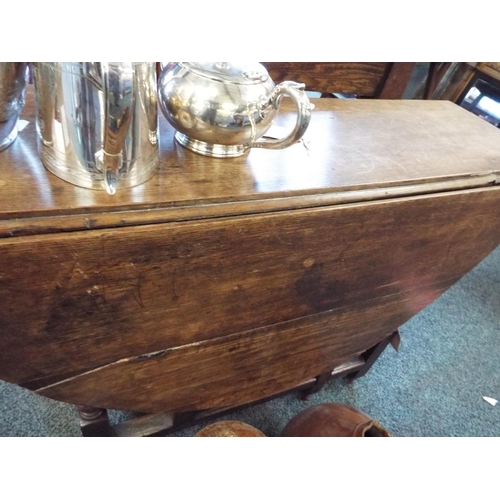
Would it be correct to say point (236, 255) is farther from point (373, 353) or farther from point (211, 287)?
point (373, 353)

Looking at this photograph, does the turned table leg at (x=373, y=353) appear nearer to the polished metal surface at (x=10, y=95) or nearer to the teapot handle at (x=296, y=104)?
the teapot handle at (x=296, y=104)

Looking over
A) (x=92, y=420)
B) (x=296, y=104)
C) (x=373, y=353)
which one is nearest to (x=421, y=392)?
(x=373, y=353)

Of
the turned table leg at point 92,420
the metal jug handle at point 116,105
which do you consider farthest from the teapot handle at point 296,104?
the turned table leg at point 92,420

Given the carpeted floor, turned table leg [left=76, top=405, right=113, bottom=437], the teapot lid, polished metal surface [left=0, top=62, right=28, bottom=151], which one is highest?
the teapot lid

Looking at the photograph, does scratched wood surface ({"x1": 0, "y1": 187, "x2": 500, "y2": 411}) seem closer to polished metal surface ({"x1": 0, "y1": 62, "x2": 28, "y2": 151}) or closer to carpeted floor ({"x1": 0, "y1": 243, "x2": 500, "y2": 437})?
polished metal surface ({"x1": 0, "y1": 62, "x2": 28, "y2": 151})

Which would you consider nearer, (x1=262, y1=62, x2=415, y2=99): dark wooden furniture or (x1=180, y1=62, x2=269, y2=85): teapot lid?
(x1=180, y1=62, x2=269, y2=85): teapot lid

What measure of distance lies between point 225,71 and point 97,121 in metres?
0.20

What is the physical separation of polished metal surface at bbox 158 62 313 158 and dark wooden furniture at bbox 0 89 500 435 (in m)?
0.06

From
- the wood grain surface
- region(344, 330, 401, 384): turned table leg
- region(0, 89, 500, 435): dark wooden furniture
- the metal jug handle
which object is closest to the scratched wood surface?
region(0, 89, 500, 435): dark wooden furniture

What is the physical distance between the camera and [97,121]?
454mm

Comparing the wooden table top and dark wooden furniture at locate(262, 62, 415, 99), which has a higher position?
the wooden table top

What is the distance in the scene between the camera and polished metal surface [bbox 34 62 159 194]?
42cm
